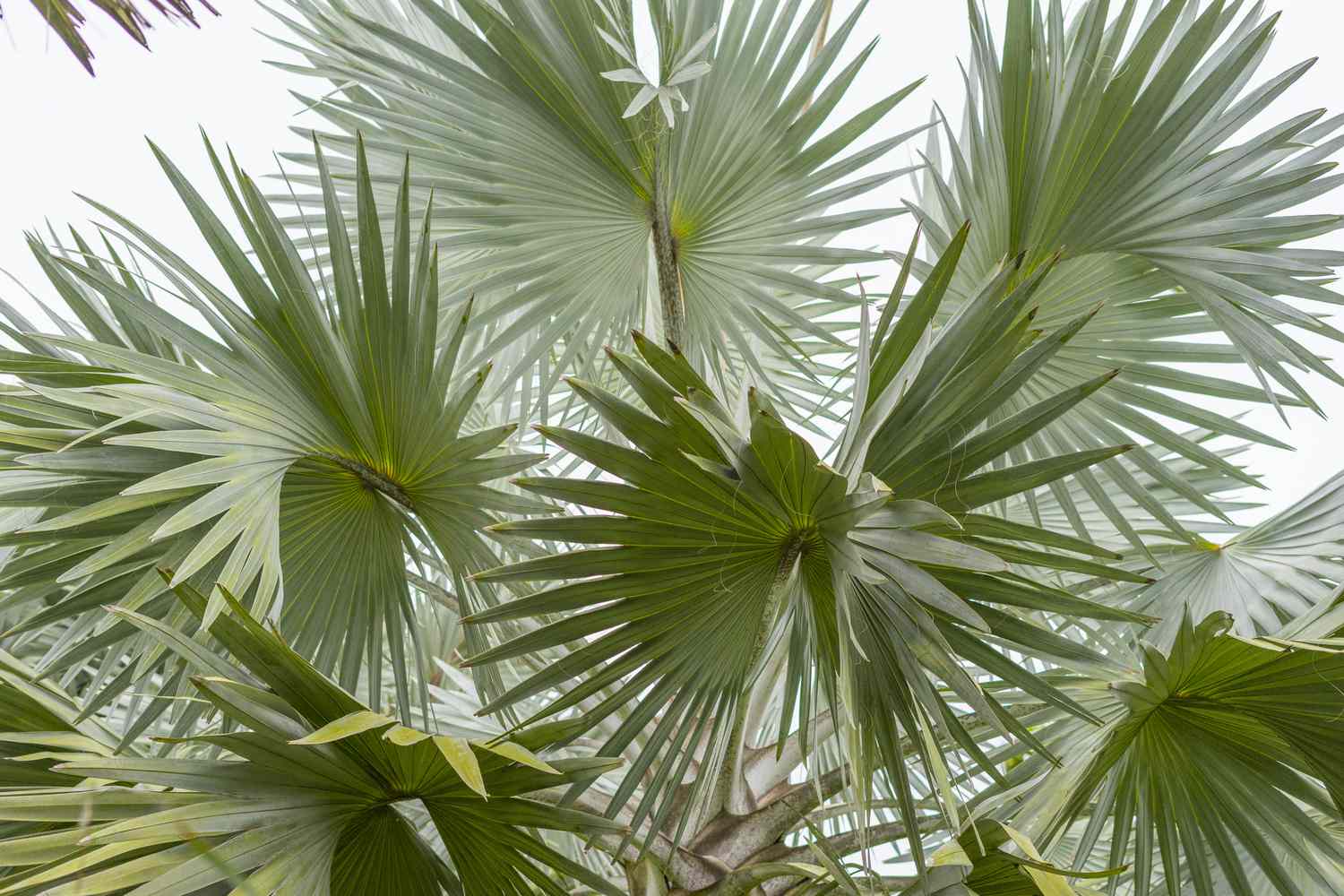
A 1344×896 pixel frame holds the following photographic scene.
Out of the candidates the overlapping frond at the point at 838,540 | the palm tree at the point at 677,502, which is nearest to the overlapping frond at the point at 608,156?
the palm tree at the point at 677,502

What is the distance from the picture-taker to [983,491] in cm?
84

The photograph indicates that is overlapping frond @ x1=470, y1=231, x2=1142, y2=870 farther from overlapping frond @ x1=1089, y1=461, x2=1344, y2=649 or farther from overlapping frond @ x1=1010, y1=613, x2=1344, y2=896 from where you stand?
overlapping frond @ x1=1089, y1=461, x2=1344, y2=649

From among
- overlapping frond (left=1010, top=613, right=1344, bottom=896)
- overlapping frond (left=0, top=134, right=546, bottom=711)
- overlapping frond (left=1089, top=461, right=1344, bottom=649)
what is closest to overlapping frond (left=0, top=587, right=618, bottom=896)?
overlapping frond (left=0, top=134, right=546, bottom=711)

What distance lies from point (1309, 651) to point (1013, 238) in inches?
22.8

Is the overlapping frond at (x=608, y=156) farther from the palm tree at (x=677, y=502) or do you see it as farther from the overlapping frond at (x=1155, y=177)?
the overlapping frond at (x=1155, y=177)

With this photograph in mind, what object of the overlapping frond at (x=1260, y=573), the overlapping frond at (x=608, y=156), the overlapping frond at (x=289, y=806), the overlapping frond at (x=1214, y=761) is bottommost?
the overlapping frond at (x=289, y=806)

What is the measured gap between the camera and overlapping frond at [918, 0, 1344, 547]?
1113 millimetres

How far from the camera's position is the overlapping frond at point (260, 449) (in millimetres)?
913

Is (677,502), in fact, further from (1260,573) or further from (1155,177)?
(1260,573)

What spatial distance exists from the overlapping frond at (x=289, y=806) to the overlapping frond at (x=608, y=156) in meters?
0.60

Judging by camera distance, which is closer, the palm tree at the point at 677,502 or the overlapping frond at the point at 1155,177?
the palm tree at the point at 677,502

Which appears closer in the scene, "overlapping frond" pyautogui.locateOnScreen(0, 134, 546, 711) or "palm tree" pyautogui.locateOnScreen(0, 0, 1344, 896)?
"palm tree" pyautogui.locateOnScreen(0, 0, 1344, 896)

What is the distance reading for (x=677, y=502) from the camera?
81cm

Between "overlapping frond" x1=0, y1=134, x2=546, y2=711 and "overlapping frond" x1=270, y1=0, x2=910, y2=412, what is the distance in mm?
254
